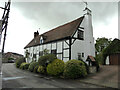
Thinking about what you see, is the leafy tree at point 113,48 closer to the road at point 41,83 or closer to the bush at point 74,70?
the bush at point 74,70

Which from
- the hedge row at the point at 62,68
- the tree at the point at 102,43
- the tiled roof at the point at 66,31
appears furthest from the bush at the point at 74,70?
the tree at the point at 102,43

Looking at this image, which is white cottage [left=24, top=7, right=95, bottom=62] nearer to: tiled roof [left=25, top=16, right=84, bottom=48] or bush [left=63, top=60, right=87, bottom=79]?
tiled roof [left=25, top=16, right=84, bottom=48]

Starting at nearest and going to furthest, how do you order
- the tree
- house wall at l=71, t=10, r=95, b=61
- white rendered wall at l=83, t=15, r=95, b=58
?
1. house wall at l=71, t=10, r=95, b=61
2. white rendered wall at l=83, t=15, r=95, b=58
3. the tree

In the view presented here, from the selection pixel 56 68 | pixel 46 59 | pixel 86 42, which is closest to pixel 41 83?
pixel 56 68

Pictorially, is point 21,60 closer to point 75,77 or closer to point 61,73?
point 61,73

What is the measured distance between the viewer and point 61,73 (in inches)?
478

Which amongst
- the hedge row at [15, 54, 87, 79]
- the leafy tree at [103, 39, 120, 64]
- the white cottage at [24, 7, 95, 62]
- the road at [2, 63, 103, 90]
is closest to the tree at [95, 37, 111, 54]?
the leafy tree at [103, 39, 120, 64]

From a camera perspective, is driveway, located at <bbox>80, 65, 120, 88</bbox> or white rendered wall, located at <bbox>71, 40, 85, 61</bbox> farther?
white rendered wall, located at <bbox>71, 40, 85, 61</bbox>

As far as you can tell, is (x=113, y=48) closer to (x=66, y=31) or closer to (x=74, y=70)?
(x=66, y=31)

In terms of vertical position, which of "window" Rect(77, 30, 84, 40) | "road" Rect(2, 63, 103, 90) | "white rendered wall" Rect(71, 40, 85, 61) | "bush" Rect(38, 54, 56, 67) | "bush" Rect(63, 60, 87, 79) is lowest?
"road" Rect(2, 63, 103, 90)

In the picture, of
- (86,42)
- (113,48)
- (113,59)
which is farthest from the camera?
(113,59)

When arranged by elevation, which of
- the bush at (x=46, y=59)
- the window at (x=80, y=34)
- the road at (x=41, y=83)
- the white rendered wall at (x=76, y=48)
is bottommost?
the road at (x=41, y=83)

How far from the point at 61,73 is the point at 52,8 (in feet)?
31.2

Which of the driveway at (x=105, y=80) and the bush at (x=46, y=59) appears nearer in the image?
the driveway at (x=105, y=80)
